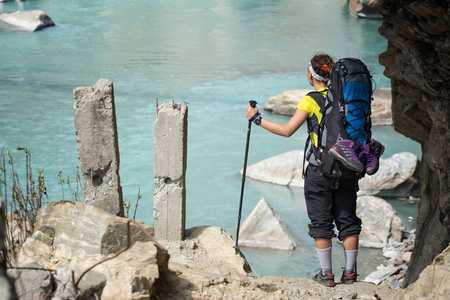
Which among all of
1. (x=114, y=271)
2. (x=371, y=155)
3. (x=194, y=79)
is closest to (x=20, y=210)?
(x=114, y=271)

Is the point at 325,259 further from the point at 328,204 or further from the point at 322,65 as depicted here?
the point at 322,65

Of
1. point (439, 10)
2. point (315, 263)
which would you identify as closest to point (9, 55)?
point (315, 263)

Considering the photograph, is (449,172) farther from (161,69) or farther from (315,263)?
(161,69)

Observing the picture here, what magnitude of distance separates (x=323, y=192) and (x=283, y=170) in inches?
262

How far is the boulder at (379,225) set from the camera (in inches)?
362

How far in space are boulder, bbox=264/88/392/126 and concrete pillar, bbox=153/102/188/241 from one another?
9475 mm

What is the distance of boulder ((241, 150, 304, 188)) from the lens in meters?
11.1

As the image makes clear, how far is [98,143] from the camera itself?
512 cm

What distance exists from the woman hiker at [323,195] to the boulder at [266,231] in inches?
160

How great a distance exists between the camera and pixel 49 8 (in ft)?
93.9

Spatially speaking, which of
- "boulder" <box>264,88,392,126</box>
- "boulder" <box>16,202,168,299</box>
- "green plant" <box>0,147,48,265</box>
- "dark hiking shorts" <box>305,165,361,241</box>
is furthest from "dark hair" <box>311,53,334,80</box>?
"boulder" <box>264,88,392,126</box>

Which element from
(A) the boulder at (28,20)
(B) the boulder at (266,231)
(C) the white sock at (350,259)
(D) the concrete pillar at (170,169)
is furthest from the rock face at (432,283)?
(A) the boulder at (28,20)

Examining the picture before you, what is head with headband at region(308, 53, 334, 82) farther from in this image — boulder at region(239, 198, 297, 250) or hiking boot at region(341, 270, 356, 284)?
boulder at region(239, 198, 297, 250)

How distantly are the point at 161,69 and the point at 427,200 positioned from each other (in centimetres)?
1253
